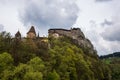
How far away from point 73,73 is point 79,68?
37.0 feet

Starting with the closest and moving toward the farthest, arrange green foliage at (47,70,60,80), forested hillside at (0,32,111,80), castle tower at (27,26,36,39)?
forested hillside at (0,32,111,80), green foliage at (47,70,60,80), castle tower at (27,26,36,39)

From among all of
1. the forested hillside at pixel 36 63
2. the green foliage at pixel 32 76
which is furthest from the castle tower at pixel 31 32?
the green foliage at pixel 32 76

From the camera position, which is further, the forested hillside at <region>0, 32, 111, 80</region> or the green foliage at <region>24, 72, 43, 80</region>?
the forested hillside at <region>0, 32, 111, 80</region>

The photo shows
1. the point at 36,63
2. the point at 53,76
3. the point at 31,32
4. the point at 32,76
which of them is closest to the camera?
the point at 32,76

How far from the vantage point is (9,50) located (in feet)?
325

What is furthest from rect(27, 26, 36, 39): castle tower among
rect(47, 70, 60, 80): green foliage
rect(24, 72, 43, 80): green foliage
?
rect(24, 72, 43, 80): green foliage

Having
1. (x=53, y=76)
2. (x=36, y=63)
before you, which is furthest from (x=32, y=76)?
(x=53, y=76)

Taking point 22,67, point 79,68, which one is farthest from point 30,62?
point 79,68

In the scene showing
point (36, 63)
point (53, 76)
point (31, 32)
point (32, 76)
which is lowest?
point (53, 76)

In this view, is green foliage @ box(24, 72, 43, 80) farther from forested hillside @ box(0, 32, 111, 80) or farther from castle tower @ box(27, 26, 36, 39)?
castle tower @ box(27, 26, 36, 39)

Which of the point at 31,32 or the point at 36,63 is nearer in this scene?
the point at 36,63

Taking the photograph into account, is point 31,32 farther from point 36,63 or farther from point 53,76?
point 36,63

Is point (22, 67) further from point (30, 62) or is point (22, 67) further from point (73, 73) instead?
point (73, 73)

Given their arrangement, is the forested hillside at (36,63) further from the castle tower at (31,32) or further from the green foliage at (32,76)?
the castle tower at (31,32)
